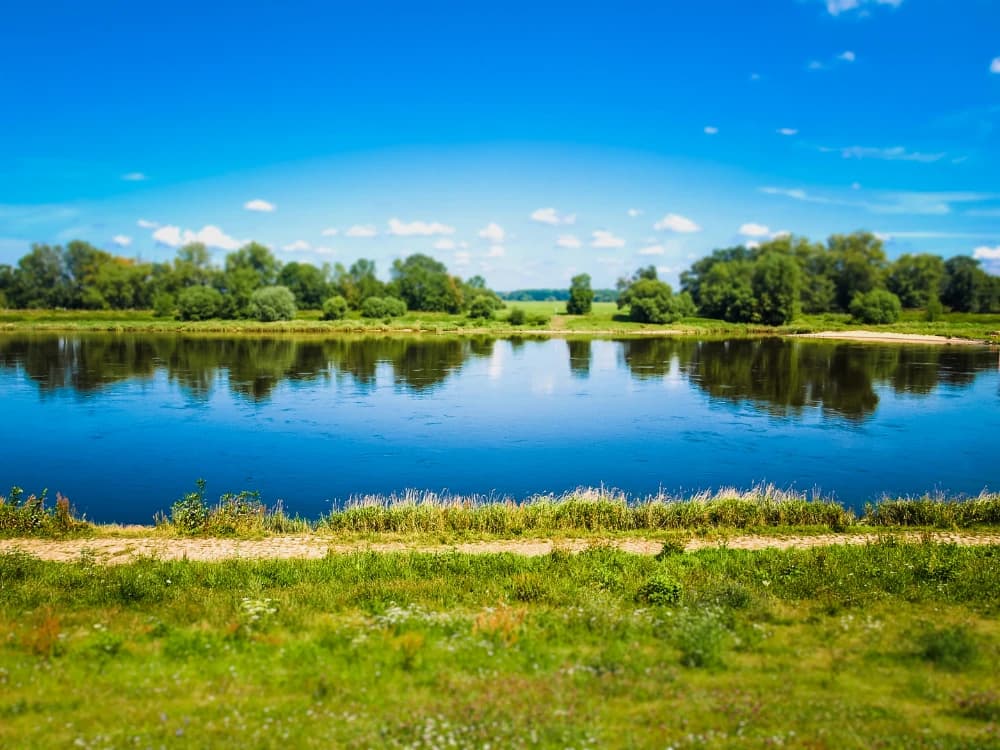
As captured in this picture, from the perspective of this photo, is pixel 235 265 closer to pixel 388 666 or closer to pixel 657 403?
pixel 657 403

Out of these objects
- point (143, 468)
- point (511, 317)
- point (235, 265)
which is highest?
point (235, 265)

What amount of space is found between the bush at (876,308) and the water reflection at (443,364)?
34.4m

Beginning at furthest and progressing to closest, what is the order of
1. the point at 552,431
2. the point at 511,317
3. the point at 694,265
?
the point at 694,265 → the point at 511,317 → the point at 552,431

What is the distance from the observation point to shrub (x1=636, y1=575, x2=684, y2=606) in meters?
13.5

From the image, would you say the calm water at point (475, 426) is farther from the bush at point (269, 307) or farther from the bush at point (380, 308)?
the bush at point (380, 308)

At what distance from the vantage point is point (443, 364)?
7256 centimetres

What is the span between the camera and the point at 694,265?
184 meters

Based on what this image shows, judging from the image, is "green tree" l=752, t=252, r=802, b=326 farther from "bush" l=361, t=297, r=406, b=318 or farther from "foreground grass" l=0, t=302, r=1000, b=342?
"bush" l=361, t=297, r=406, b=318

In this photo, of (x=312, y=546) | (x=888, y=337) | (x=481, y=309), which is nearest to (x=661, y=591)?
(x=312, y=546)

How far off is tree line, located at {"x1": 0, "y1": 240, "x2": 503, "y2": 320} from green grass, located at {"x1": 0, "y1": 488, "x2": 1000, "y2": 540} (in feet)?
349

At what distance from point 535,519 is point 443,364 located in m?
51.6

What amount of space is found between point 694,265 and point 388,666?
185 metres

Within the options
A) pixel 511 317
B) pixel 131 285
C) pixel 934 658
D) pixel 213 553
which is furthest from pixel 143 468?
pixel 131 285

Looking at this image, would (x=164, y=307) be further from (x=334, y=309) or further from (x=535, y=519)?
(x=535, y=519)
